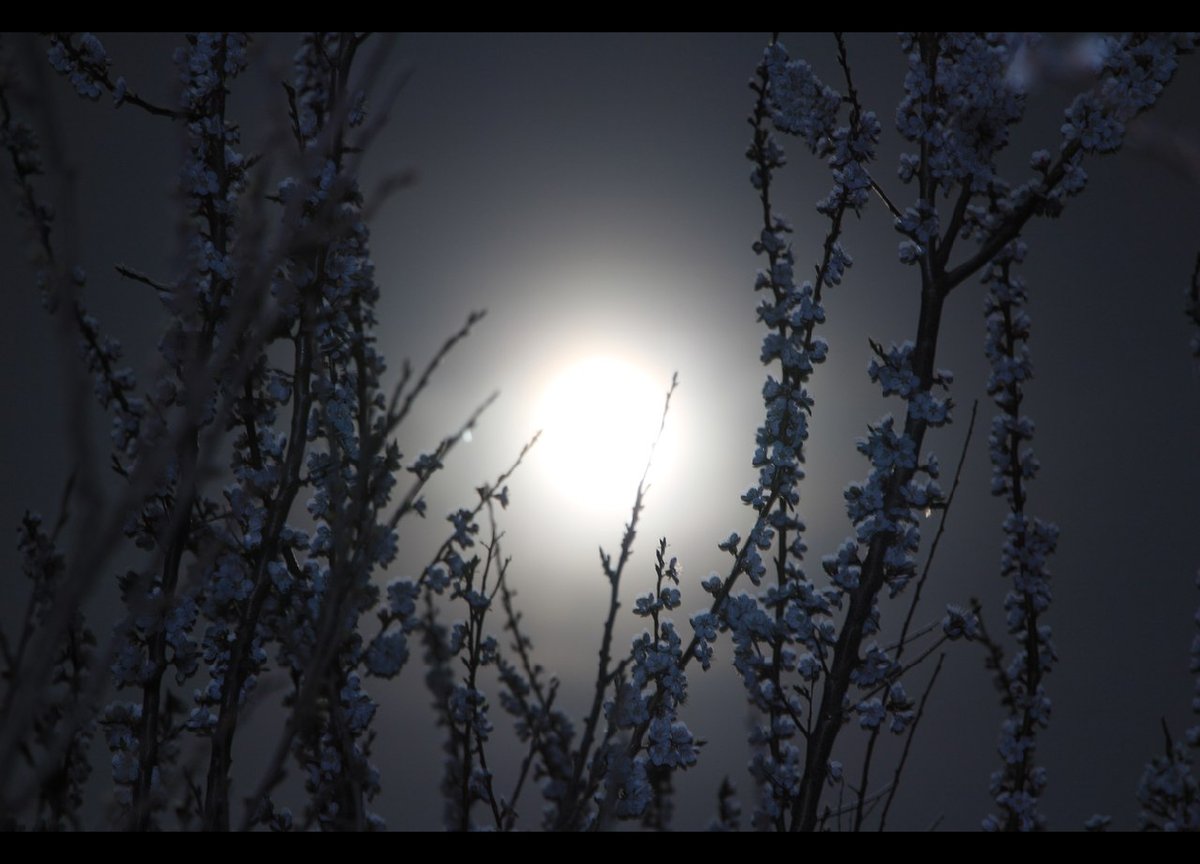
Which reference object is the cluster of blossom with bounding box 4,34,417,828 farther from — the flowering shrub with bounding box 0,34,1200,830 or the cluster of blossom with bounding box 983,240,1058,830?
the cluster of blossom with bounding box 983,240,1058,830

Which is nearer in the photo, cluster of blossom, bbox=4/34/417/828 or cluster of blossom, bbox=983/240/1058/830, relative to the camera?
cluster of blossom, bbox=4/34/417/828

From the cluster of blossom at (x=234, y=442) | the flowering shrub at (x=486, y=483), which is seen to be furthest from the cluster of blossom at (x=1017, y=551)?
the cluster of blossom at (x=234, y=442)

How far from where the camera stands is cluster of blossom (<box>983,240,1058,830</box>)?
3447mm

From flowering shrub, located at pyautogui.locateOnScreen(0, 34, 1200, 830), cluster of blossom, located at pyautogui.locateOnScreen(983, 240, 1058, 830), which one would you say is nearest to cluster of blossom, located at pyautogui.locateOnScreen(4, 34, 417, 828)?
flowering shrub, located at pyautogui.locateOnScreen(0, 34, 1200, 830)

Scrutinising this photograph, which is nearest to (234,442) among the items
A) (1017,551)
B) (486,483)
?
(486,483)

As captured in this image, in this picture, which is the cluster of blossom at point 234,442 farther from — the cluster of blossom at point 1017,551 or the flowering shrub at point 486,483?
the cluster of blossom at point 1017,551

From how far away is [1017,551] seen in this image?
3494 millimetres

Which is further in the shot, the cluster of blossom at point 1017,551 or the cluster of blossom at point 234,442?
the cluster of blossom at point 1017,551

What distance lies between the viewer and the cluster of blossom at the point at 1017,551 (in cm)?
345

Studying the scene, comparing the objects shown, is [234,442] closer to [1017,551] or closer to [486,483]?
[486,483]
